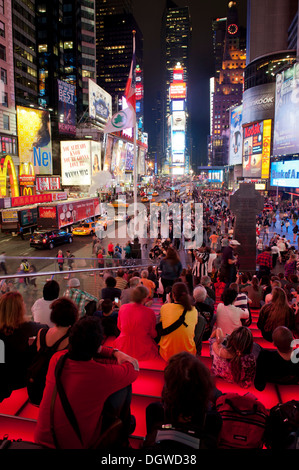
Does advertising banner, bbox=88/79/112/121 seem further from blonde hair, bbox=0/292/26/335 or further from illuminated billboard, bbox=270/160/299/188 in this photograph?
blonde hair, bbox=0/292/26/335

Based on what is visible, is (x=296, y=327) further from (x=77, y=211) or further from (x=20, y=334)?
(x=77, y=211)

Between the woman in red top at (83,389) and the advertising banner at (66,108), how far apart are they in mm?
57857

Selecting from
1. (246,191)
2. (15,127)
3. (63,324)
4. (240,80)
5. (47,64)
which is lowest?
(63,324)

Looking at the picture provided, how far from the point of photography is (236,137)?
94.1 meters

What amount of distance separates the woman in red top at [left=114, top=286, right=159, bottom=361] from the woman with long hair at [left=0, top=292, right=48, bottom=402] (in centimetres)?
109

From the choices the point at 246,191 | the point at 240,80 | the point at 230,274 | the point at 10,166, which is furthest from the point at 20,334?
the point at 240,80

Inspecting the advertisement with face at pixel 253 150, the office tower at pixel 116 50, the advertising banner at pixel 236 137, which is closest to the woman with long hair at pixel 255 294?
the advertisement with face at pixel 253 150

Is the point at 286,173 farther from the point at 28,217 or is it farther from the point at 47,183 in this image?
the point at 28,217

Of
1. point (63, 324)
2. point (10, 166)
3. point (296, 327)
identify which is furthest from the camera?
point (10, 166)

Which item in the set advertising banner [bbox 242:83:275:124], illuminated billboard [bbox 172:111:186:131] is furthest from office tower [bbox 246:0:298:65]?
illuminated billboard [bbox 172:111:186:131]

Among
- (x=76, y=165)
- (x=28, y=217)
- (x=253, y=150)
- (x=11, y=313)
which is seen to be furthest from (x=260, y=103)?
(x=11, y=313)

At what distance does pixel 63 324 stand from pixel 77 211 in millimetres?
32168

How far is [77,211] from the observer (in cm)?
3453

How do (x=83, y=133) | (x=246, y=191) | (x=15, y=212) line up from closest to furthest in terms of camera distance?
(x=246, y=191) < (x=15, y=212) < (x=83, y=133)
